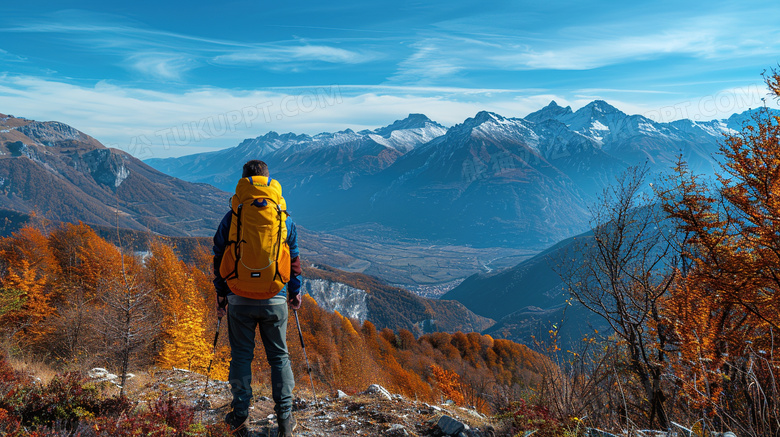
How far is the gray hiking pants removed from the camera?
478 cm

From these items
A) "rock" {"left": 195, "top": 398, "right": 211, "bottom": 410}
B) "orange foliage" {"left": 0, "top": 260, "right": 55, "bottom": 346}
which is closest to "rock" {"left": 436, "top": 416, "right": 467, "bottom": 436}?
"rock" {"left": 195, "top": 398, "right": 211, "bottom": 410}

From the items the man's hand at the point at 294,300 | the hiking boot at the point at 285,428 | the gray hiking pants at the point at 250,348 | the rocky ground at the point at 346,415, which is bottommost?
the rocky ground at the point at 346,415

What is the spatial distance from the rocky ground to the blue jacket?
4.88 feet

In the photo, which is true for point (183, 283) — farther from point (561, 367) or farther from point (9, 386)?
point (561, 367)

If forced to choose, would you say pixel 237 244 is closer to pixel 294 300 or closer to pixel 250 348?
pixel 294 300

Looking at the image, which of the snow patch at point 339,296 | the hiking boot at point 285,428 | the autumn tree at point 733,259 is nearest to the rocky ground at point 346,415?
the hiking boot at point 285,428

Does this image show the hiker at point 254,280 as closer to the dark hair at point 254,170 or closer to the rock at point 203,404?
the dark hair at point 254,170

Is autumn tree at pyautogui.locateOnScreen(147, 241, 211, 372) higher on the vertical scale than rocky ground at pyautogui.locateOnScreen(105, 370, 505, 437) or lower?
lower

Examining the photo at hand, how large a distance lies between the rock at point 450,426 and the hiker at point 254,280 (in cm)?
222

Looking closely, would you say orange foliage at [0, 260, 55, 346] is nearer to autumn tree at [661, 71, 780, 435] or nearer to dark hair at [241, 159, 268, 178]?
dark hair at [241, 159, 268, 178]

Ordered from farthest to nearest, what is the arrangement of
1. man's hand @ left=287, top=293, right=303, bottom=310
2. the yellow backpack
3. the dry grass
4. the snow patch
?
the snow patch < the dry grass < man's hand @ left=287, top=293, right=303, bottom=310 < the yellow backpack

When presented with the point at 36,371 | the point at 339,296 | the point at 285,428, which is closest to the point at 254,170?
the point at 285,428

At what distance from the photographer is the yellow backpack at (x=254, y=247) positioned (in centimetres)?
461

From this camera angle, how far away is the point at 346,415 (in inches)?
247
